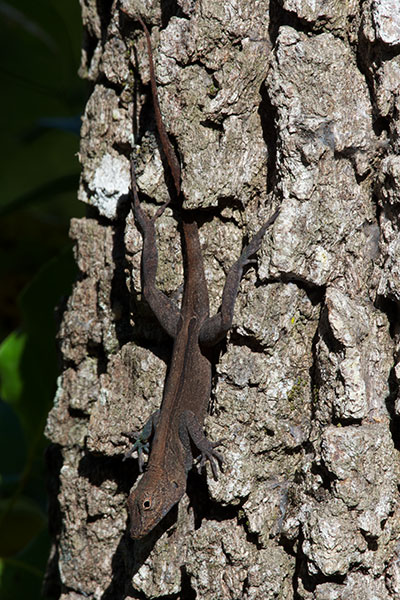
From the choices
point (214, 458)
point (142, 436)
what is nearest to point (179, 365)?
point (142, 436)

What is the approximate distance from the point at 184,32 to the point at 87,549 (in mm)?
2196

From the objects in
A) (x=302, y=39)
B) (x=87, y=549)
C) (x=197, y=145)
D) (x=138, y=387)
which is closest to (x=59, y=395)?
(x=138, y=387)

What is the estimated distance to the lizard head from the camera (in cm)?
249

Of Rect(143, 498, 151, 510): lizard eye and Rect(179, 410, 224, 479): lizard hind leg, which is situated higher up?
Rect(179, 410, 224, 479): lizard hind leg

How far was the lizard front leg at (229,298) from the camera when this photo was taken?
2.36 m

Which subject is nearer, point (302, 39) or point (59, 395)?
point (302, 39)

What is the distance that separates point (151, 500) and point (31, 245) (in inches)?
106

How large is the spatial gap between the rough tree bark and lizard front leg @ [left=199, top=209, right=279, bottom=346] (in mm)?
57

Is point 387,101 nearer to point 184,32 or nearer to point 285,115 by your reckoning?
point 285,115

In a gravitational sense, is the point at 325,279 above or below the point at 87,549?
above

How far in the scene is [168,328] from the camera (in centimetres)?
278

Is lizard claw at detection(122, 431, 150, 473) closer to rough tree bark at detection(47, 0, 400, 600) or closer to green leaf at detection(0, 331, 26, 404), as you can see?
rough tree bark at detection(47, 0, 400, 600)

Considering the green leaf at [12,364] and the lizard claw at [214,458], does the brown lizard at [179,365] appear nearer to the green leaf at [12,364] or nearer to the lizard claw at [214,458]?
the lizard claw at [214,458]

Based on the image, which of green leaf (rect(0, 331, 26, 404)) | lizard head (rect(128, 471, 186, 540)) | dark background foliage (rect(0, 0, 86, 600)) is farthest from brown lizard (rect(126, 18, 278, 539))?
green leaf (rect(0, 331, 26, 404))
